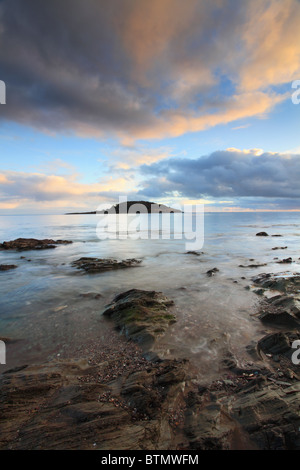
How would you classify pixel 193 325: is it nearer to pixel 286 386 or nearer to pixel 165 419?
pixel 286 386

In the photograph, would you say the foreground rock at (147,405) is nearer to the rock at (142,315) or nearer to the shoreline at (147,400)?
the shoreline at (147,400)

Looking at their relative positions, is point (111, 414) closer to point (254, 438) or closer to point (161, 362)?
point (161, 362)

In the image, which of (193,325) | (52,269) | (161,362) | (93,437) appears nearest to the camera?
(93,437)

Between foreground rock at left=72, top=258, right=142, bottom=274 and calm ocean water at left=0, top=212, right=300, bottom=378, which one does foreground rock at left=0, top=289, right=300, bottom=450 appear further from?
foreground rock at left=72, top=258, right=142, bottom=274

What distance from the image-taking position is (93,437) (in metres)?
4.15

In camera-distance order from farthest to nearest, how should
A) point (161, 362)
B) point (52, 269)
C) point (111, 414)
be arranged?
1. point (52, 269)
2. point (161, 362)
3. point (111, 414)

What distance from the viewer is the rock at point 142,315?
877 centimetres

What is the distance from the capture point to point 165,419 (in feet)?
15.3

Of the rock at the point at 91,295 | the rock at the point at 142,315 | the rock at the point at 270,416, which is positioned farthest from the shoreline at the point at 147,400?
the rock at the point at 91,295

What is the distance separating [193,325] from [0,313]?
32.2 ft

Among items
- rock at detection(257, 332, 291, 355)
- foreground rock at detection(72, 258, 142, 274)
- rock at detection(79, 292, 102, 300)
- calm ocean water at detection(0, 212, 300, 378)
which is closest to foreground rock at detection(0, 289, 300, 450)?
rock at detection(257, 332, 291, 355)
